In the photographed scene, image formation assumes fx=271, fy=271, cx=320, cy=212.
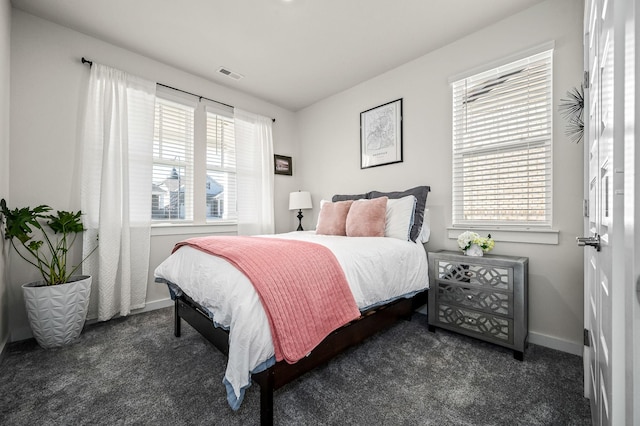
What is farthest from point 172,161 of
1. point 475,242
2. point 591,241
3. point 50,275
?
point 591,241

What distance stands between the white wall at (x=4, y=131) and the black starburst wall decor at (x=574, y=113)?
13.7 ft

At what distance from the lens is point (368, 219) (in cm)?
252

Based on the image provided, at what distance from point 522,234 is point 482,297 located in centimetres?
64

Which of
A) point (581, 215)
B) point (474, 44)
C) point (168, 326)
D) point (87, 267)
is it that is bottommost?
point (168, 326)

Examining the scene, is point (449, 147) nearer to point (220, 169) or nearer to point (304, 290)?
point (304, 290)

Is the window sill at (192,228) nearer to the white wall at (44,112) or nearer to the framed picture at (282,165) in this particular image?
the white wall at (44,112)

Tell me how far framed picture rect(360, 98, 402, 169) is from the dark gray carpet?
1.97 meters

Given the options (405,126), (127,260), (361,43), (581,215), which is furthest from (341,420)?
(361,43)

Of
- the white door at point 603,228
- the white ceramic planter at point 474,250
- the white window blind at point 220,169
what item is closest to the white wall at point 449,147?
the white ceramic planter at point 474,250

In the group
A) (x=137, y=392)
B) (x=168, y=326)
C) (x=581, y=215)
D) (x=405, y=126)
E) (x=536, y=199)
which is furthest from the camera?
(x=405, y=126)

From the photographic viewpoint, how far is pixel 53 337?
207 cm

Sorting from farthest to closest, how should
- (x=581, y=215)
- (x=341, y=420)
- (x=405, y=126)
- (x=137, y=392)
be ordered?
(x=405, y=126) < (x=581, y=215) < (x=137, y=392) < (x=341, y=420)

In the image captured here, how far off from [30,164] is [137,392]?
7.08 ft

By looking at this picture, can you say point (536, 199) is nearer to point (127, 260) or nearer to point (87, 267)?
point (127, 260)
